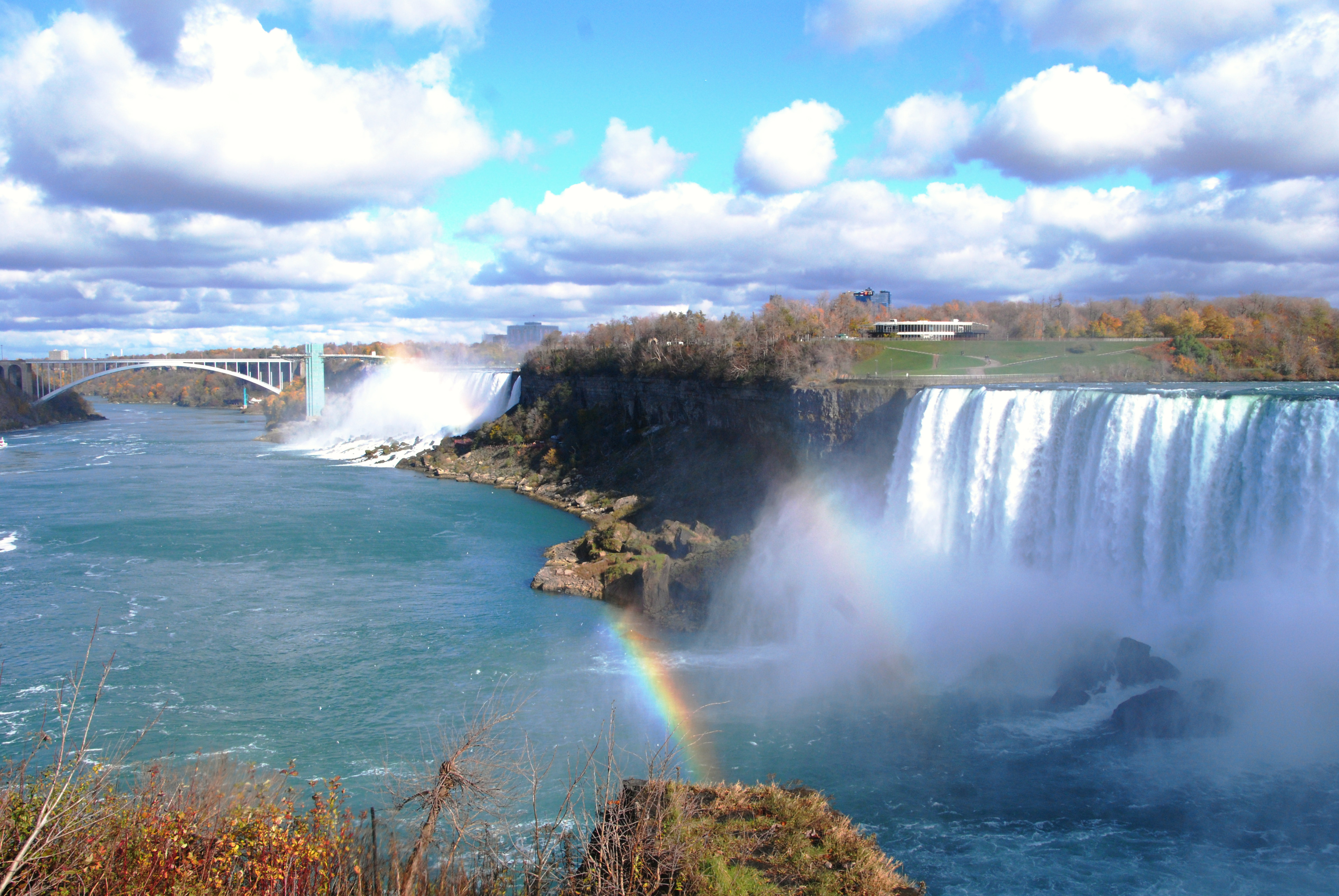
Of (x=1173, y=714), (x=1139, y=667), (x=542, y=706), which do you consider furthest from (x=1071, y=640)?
(x=542, y=706)

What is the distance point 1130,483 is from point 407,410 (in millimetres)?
47834

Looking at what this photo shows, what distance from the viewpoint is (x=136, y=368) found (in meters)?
70.7

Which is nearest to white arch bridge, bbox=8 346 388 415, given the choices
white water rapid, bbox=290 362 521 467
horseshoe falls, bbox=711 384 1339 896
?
white water rapid, bbox=290 362 521 467

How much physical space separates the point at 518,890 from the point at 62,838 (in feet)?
14.4

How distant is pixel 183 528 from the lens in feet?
82.6

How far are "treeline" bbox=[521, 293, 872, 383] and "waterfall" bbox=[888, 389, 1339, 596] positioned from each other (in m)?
8.54

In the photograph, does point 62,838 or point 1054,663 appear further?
point 1054,663

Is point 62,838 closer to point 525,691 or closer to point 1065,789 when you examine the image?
point 525,691

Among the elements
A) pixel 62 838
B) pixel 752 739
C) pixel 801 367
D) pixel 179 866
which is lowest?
pixel 752 739

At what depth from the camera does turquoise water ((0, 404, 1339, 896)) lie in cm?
919

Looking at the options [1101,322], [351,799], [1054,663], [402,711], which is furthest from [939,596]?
[1101,322]

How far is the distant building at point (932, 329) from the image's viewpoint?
143ft

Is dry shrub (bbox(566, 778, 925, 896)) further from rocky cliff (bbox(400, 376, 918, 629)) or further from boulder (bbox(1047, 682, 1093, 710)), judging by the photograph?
rocky cliff (bbox(400, 376, 918, 629))

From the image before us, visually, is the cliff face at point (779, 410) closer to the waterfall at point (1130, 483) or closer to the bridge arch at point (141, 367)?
the waterfall at point (1130, 483)
